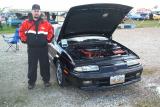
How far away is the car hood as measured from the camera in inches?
273

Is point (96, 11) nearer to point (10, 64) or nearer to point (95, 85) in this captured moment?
point (95, 85)

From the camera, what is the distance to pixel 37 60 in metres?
6.97

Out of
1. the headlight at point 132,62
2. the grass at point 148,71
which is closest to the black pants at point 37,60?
the headlight at point 132,62

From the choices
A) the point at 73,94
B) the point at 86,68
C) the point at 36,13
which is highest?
the point at 36,13

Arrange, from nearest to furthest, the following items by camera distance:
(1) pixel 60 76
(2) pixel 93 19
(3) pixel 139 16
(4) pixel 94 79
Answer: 1. (4) pixel 94 79
2. (1) pixel 60 76
3. (2) pixel 93 19
4. (3) pixel 139 16

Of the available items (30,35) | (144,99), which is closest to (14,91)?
(30,35)

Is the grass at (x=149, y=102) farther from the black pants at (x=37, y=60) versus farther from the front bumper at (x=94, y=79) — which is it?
the black pants at (x=37, y=60)

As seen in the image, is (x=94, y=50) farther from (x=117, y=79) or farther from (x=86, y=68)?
(x=117, y=79)

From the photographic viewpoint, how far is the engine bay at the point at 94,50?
680cm

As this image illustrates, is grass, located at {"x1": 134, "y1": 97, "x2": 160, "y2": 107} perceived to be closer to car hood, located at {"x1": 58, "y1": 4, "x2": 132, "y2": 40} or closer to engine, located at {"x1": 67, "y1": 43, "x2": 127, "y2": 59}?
engine, located at {"x1": 67, "y1": 43, "x2": 127, "y2": 59}

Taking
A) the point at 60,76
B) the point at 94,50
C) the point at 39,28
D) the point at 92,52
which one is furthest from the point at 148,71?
the point at 39,28

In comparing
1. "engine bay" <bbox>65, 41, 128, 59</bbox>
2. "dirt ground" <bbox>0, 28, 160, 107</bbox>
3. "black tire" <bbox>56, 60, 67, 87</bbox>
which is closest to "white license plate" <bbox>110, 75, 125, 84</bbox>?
"dirt ground" <bbox>0, 28, 160, 107</bbox>

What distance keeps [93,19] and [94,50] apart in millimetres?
839

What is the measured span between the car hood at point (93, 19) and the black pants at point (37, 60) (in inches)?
32.3
